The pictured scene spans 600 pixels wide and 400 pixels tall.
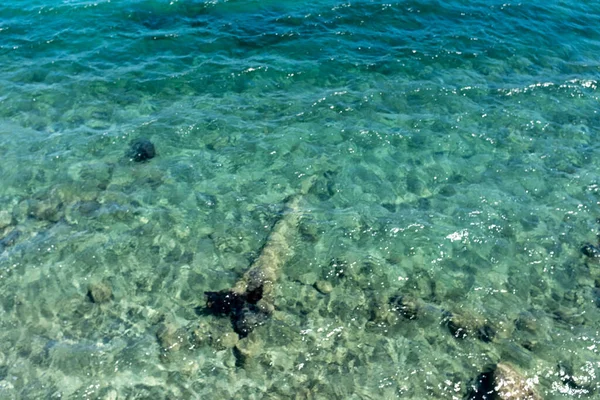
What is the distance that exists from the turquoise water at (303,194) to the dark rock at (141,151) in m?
0.33

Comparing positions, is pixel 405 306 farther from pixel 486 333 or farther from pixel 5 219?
pixel 5 219

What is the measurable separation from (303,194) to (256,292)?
598 cm

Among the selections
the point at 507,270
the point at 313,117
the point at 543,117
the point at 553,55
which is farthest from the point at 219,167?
the point at 553,55

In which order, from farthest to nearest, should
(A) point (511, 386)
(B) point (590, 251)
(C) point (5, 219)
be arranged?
(C) point (5, 219) < (B) point (590, 251) < (A) point (511, 386)

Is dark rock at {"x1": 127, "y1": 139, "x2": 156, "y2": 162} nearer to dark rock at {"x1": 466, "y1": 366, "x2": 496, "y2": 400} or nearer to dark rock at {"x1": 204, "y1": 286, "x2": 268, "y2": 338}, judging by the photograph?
dark rock at {"x1": 204, "y1": 286, "x2": 268, "y2": 338}

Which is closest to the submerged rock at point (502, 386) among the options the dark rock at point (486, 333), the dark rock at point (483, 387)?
the dark rock at point (483, 387)

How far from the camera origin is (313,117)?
27.7m

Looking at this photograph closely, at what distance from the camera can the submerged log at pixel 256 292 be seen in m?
18.5

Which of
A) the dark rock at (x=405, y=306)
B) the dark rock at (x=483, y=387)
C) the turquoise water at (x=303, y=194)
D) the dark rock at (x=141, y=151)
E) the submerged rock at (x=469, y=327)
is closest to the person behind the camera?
the dark rock at (x=483, y=387)

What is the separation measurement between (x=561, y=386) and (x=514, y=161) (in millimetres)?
11798

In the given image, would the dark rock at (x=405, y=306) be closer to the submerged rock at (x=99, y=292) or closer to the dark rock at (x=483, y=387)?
the dark rock at (x=483, y=387)

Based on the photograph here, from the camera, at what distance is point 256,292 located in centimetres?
1927

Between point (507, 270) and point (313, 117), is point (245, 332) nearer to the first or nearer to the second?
point (507, 270)

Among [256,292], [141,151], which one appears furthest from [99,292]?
[141,151]
